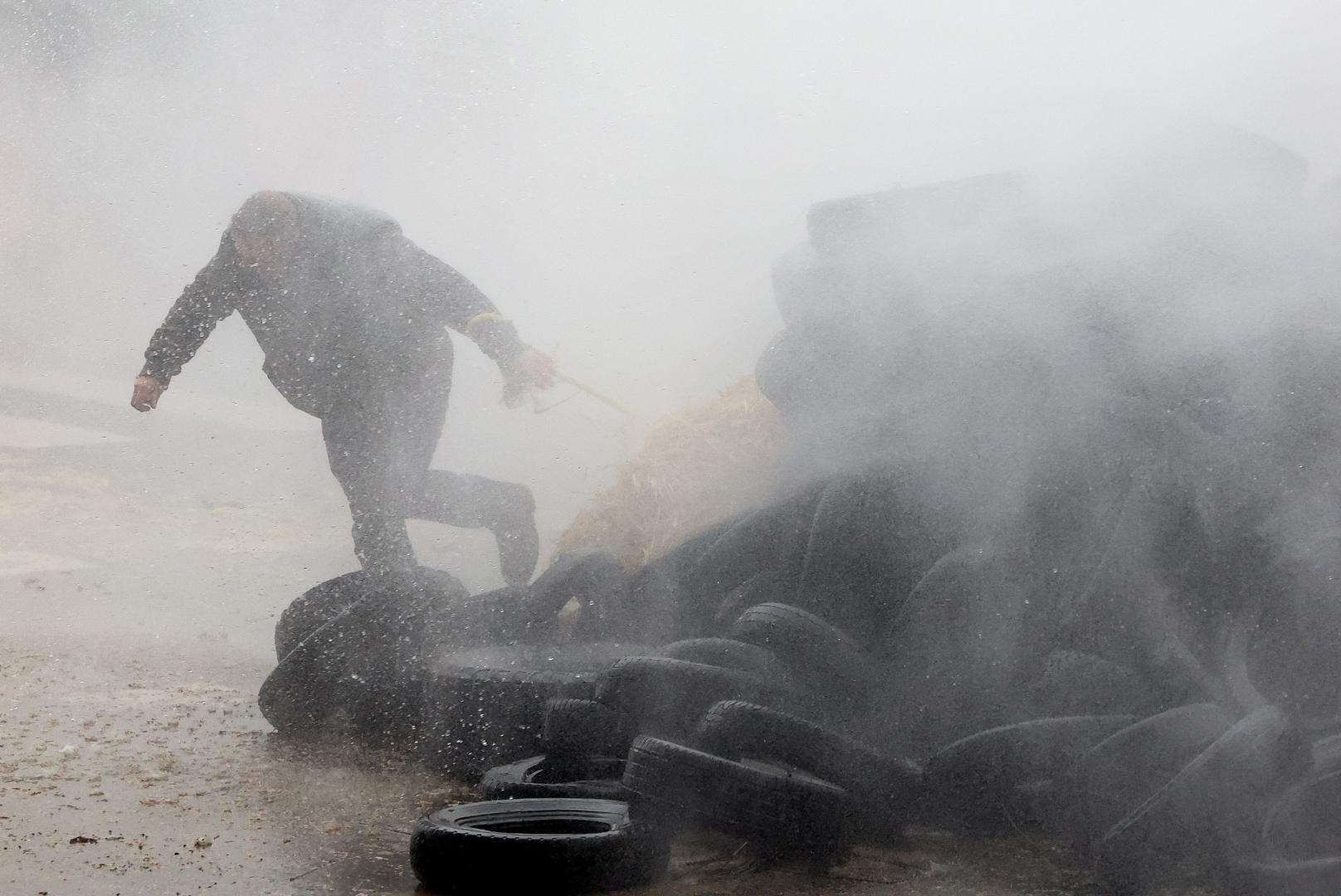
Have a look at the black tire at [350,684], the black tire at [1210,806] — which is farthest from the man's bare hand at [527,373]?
the black tire at [1210,806]

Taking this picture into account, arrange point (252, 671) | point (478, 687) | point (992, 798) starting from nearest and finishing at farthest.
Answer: point (992, 798) < point (478, 687) < point (252, 671)

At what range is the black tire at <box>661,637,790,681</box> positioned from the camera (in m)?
2.36

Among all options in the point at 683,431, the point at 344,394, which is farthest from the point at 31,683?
the point at 683,431

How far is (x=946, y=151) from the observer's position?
14.1 feet

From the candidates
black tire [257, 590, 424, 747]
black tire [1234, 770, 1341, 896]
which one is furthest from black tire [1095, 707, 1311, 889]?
black tire [257, 590, 424, 747]

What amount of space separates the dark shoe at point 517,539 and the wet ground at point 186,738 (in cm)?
80

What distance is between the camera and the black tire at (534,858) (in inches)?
72.4

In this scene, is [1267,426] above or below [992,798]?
above

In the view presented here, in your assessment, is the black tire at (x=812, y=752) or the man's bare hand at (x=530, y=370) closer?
the black tire at (x=812, y=752)

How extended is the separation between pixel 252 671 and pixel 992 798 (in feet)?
7.51

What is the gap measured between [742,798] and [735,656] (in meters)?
0.47

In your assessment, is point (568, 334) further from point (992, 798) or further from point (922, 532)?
point (992, 798)

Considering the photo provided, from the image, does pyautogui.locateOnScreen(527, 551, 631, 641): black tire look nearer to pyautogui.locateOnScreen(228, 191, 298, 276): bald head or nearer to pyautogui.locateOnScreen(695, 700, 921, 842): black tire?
pyautogui.locateOnScreen(695, 700, 921, 842): black tire

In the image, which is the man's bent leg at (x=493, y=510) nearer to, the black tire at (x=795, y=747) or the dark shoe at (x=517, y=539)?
the dark shoe at (x=517, y=539)
